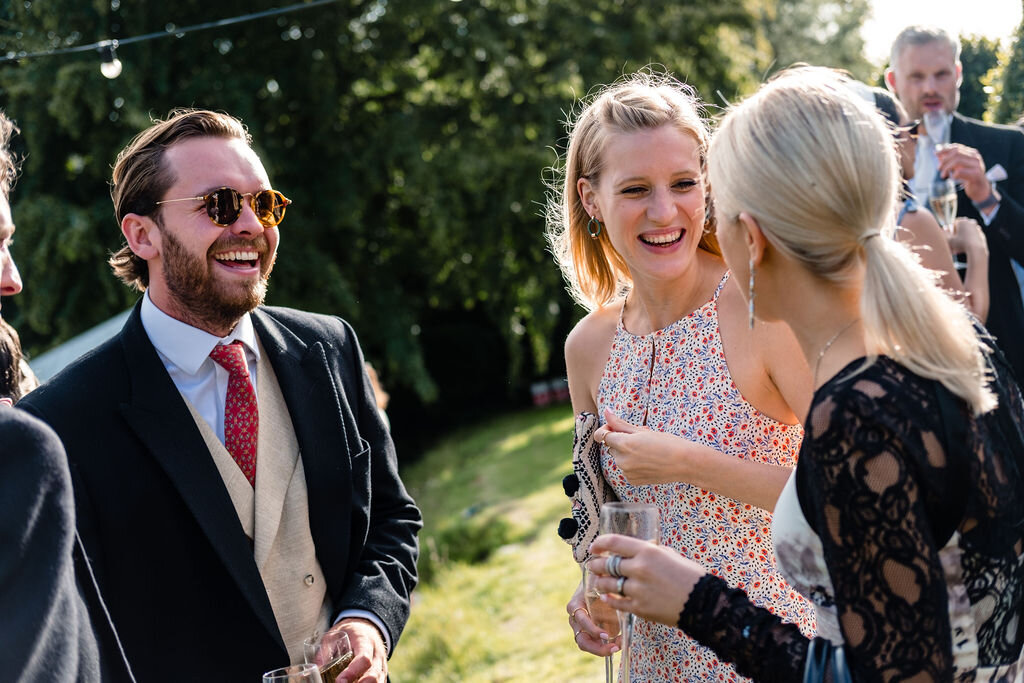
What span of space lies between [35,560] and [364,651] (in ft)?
4.18

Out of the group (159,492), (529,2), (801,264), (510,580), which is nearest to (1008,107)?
(801,264)

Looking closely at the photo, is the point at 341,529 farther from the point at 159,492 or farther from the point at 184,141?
the point at 184,141

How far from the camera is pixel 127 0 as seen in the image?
11.6 m

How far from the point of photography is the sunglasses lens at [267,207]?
2844 mm

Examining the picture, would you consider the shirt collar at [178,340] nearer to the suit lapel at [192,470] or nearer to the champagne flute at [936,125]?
the suit lapel at [192,470]

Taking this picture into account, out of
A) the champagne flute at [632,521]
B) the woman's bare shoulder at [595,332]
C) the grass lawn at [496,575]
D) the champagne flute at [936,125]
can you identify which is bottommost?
the grass lawn at [496,575]

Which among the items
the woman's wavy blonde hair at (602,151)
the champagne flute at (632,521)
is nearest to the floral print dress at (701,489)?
the woman's wavy blonde hair at (602,151)

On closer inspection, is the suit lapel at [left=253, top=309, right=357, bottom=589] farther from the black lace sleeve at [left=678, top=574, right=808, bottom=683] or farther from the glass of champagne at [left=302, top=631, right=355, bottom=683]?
the black lace sleeve at [left=678, top=574, right=808, bottom=683]

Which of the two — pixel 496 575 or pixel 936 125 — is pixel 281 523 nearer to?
pixel 936 125

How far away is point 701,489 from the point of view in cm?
249

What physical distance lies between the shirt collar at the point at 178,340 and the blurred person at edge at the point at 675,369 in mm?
1064

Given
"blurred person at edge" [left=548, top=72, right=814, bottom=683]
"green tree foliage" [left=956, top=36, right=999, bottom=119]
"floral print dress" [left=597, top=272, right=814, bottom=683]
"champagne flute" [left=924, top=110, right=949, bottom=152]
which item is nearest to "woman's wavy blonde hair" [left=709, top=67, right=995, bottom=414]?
"blurred person at edge" [left=548, top=72, right=814, bottom=683]

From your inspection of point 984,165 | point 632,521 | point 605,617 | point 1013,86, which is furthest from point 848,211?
point 1013,86

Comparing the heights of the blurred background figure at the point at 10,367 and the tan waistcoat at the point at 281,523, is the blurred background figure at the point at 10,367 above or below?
above
